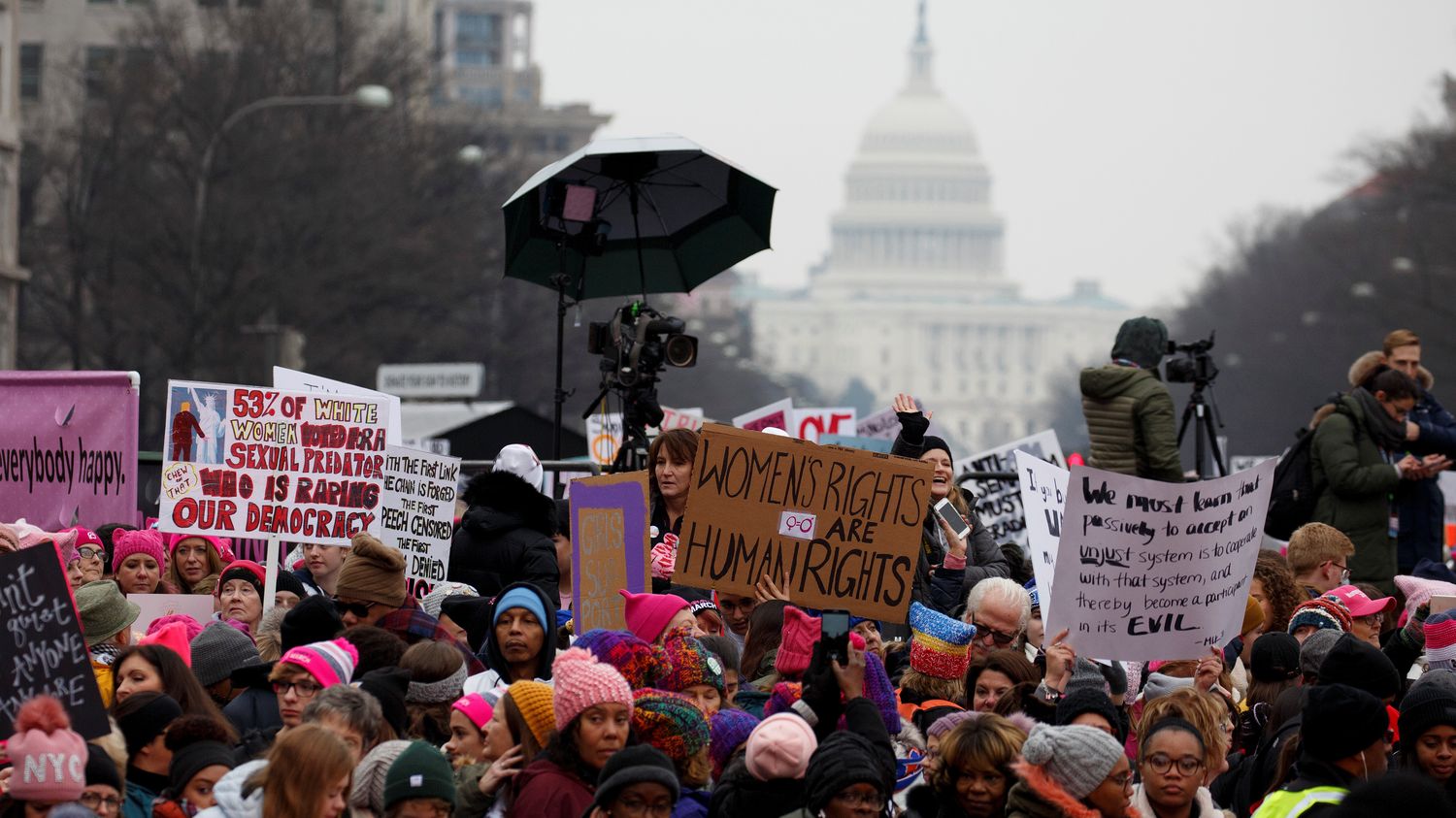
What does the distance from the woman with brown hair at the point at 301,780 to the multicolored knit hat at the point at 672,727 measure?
3.12 feet

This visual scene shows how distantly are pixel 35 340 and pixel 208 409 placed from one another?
34000 mm

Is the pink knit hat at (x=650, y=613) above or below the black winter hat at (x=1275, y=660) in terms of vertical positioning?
above

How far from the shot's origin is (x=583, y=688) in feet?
23.3

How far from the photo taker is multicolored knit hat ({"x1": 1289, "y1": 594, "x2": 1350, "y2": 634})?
30.6ft

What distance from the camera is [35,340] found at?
4372cm

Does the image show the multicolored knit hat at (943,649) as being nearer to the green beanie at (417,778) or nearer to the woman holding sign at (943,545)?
the woman holding sign at (943,545)

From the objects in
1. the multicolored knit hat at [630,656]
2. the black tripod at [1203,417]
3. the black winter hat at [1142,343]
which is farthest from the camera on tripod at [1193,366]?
the multicolored knit hat at [630,656]

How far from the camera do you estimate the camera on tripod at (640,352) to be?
12.2 m

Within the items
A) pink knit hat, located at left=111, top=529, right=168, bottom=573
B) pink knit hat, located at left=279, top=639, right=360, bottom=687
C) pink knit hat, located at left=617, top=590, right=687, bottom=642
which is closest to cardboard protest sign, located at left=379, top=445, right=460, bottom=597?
pink knit hat, located at left=111, top=529, right=168, bottom=573

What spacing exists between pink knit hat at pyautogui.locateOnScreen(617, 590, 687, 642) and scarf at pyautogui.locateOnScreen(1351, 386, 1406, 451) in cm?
514

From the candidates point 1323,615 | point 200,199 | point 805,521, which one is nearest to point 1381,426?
point 1323,615

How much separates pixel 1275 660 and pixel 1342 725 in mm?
1966

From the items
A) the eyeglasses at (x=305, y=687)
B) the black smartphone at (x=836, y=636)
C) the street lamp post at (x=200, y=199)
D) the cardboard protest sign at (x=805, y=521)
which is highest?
the street lamp post at (x=200, y=199)

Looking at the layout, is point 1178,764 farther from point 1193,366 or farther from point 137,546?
point 1193,366
